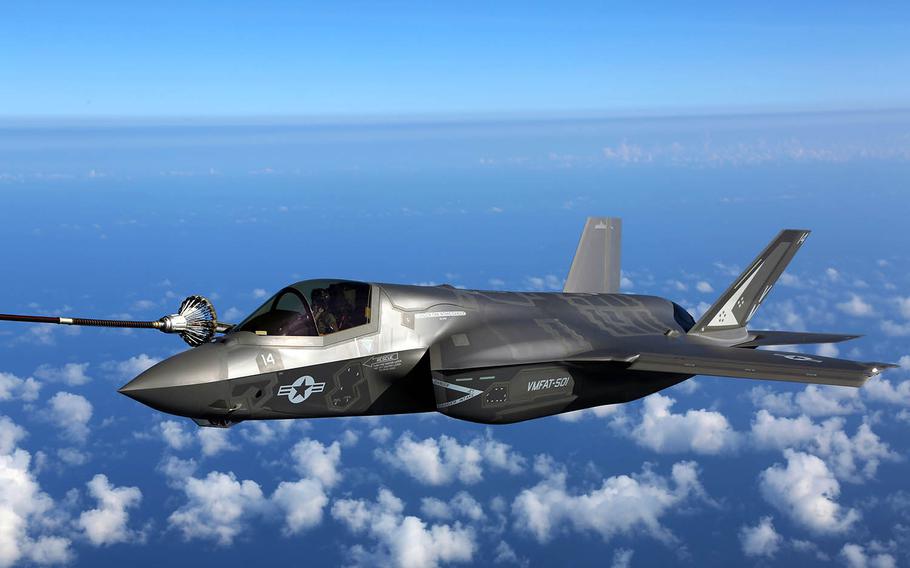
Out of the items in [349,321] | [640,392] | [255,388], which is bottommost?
[640,392]

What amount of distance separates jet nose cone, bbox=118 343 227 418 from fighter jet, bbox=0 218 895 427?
0.01 m

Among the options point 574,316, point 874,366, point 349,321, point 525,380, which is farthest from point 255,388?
point 874,366

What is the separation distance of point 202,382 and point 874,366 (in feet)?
34.3

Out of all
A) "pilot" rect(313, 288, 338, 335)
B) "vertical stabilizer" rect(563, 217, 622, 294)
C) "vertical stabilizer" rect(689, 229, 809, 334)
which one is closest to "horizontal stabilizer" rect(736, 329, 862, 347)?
"vertical stabilizer" rect(689, 229, 809, 334)

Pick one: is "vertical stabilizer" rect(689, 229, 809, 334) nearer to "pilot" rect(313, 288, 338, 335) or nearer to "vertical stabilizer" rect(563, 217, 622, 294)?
"vertical stabilizer" rect(563, 217, 622, 294)

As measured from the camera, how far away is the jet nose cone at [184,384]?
1179cm

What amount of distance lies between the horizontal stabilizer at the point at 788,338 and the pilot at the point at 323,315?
9.04 meters

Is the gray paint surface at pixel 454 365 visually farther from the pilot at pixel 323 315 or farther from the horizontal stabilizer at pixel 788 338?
the horizontal stabilizer at pixel 788 338

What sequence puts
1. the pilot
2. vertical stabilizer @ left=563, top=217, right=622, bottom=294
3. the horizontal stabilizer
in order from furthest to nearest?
vertical stabilizer @ left=563, top=217, right=622, bottom=294 → the horizontal stabilizer → the pilot

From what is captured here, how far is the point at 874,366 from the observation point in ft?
42.4

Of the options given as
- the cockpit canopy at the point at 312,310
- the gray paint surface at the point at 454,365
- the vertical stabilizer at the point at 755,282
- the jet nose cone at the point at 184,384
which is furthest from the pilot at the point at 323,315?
the vertical stabilizer at the point at 755,282

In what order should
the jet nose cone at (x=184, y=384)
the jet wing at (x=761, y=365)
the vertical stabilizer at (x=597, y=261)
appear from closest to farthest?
the jet nose cone at (x=184, y=384) → the jet wing at (x=761, y=365) → the vertical stabilizer at (x=597, y=261)

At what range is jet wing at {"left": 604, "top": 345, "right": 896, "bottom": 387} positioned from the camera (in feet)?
42.0

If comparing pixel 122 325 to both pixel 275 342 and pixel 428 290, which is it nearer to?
pixel 275 342
